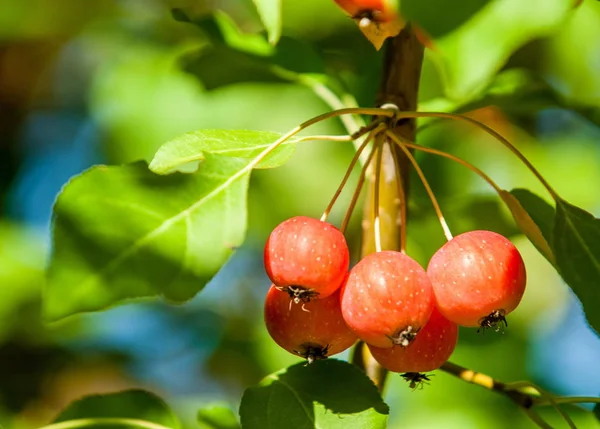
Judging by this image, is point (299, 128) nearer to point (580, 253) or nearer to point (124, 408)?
point (580, 253)

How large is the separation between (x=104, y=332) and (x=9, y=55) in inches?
52.7

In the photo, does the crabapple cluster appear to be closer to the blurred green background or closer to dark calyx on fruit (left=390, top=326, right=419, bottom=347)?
dark calyx on fruit (left=390, top=326, right=419, bottom=347)

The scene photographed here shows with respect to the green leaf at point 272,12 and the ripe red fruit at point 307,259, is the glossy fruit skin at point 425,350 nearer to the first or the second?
the ripe red fruit at point 307,259

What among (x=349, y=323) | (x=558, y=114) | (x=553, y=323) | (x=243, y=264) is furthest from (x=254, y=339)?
(x=349, y=323)

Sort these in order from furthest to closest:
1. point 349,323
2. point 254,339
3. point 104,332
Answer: point 104,332 < point 254,339 < point 349,323

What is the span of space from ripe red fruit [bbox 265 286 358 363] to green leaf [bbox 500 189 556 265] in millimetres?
282

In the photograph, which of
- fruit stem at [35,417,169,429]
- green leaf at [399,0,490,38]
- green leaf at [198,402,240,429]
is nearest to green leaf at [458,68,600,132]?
green leaf at [198,402,240,429]

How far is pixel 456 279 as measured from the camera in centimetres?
107

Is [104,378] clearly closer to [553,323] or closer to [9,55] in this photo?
[9,55]

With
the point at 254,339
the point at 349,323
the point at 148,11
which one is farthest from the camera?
the point at 148,11

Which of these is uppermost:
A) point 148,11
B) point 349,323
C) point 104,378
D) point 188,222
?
point 148,11

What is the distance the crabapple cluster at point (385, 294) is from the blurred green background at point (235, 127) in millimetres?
570

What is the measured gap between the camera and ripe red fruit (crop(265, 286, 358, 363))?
43.3 inches

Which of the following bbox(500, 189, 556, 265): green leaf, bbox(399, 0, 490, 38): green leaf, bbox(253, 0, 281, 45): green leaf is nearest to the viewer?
bbox(399, 0, 490, 38): green leaf
